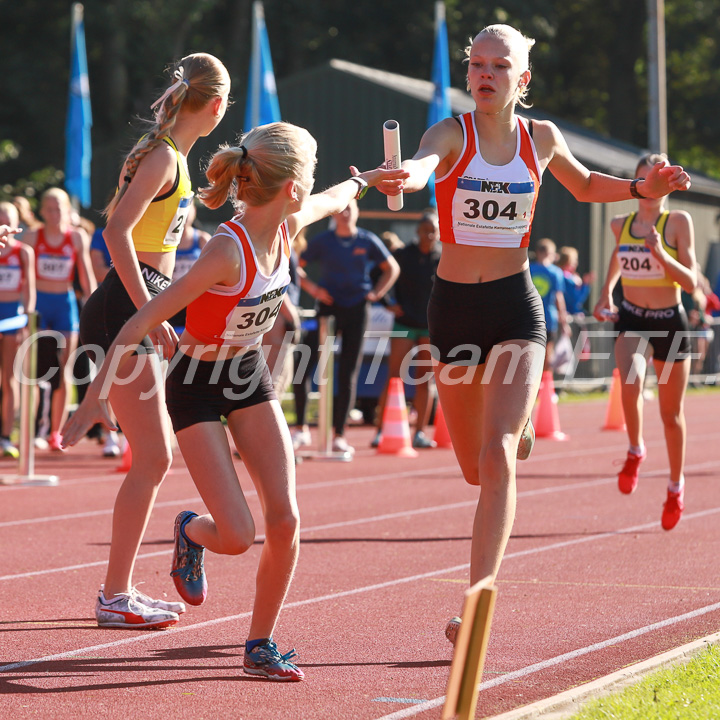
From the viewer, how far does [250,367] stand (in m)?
5.09

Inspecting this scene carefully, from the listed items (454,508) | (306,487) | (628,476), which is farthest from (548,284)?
(628,476)

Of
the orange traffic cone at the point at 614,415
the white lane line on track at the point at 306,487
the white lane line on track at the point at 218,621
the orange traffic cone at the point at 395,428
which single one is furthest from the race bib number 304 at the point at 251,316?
the orange traffic cone at the point at 614,415

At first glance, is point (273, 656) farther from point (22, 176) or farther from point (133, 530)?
point (22, 176)

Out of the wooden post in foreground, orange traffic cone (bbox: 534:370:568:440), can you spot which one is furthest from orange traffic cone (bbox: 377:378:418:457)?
the wooden post in foreground

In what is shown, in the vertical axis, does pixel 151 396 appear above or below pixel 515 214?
below

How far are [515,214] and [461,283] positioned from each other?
0.37 meters

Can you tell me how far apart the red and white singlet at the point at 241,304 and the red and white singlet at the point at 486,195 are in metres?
0.81

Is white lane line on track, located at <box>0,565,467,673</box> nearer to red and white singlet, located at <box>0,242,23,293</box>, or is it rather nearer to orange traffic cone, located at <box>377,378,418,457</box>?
orange traffic cone, located at <box>377,378,418,457</box>

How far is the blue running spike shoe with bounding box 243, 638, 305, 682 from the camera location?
4867 mm

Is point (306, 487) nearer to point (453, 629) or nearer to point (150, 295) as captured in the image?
point (150, 295)

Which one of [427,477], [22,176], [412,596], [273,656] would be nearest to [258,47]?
[427,477]

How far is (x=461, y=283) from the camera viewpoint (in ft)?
18.2

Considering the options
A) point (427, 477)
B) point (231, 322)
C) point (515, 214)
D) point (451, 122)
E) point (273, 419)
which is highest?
point (451, 122)

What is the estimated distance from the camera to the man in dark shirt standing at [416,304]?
48.3 feet
